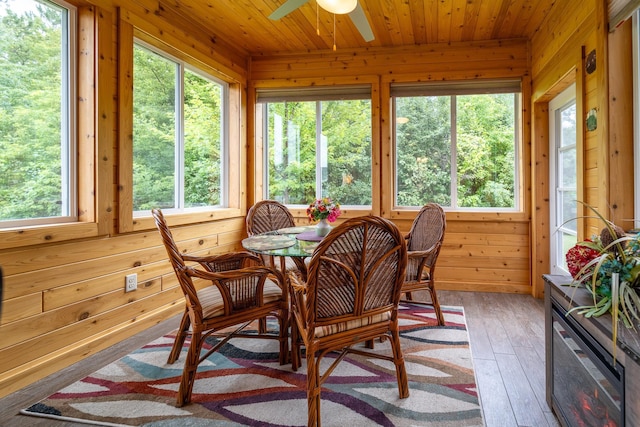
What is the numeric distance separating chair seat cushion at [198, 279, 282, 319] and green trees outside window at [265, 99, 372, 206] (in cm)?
225

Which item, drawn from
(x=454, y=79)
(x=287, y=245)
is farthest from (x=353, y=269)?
(x=454, y=79)

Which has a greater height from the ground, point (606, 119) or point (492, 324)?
point (606, 119)

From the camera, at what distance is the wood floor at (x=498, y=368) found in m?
1.81

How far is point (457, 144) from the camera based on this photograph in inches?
166

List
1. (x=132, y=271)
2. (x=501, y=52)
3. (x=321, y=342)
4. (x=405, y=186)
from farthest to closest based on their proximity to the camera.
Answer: (x=405, y=186), (x=501, y=52), (x=132, y=271), (x=321, y=342)

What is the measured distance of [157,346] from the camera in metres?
2.63

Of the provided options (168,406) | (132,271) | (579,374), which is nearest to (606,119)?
(579,374)

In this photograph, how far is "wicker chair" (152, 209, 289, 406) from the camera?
1.90 m

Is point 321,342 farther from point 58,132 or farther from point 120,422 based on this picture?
point 58,132

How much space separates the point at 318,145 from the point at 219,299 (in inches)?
111

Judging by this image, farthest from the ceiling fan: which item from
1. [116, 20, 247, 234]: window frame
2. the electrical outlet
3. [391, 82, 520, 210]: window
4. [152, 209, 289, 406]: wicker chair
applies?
the electrical outlet

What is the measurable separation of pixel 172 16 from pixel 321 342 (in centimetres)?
304

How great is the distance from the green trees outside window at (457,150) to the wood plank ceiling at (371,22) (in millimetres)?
644

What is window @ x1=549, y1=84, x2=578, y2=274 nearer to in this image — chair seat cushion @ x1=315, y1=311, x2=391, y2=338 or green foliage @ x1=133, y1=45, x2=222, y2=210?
chair seat cushion @ x1=315, y1=311, x2=391, y2=338
